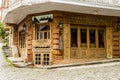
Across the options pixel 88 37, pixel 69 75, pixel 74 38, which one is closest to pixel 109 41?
pixel 88 37

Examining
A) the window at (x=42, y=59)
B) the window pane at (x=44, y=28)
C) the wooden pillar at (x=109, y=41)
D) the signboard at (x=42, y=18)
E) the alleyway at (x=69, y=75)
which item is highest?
the signboard at (x=42, y=18)

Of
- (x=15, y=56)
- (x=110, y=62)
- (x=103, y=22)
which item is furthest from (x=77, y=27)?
(x=15, y=56)

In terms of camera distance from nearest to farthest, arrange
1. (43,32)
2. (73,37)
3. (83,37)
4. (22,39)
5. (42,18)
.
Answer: (42,18)
(73,37)
(43,32)
(83,37)
(22,39)

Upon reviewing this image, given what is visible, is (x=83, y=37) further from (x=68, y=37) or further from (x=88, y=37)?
(x=68, y=37)

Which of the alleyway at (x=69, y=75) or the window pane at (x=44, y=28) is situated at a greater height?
the window pane at (x=44, y=28)

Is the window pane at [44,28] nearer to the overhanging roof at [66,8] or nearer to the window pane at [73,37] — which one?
the overhanging roof at [66,8]

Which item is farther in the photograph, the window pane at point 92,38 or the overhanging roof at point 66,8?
the window pane at point 92,38

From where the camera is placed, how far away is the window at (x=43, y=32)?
738 inches

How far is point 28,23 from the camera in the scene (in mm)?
19688

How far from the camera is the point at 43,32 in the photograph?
750 inches

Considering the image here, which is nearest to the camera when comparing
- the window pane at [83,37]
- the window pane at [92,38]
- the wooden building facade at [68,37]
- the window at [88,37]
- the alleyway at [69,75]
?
the alleyway at [69,75]

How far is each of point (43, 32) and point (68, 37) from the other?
1.94 meters

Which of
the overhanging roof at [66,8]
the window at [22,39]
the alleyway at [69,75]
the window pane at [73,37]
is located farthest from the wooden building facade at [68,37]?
the alleyway at [69,75]

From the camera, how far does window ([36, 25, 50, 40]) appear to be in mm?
18750
